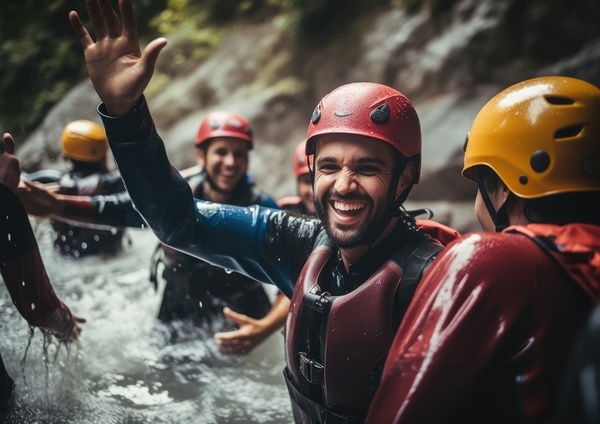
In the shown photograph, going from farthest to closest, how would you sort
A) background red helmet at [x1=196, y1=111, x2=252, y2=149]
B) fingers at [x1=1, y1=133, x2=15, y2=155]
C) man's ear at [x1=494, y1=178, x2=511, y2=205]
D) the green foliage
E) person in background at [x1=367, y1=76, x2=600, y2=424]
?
the green foliage → background red helmet at [x1=196, y1=111, x2=252, y2=149] → fingers at [x1=1, y1=133, x2=15, y2=155] → man's ear at [x1=494, y1=178, x2=511, y2=205] → person in background at [x1=367, y1=76, x2=600, y2=424]

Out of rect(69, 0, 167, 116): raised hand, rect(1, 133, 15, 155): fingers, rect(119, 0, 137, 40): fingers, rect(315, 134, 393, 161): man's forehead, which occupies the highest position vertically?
rect(119, 0, 137, 40): fingers

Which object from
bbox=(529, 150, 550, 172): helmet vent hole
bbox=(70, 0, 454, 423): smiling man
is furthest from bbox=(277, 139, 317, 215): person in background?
bbox=(529, 150, 550, 172): helmet vent hole

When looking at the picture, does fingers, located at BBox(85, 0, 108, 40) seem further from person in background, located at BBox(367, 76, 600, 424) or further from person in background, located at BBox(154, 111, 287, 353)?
person in background, located at BBox(154, 111, 287, 353)

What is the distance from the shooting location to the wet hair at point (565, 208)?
1.81 metres

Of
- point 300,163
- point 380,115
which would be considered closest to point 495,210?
point 380,115

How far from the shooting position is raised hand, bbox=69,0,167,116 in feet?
7.97

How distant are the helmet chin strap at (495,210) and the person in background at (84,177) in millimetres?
5767

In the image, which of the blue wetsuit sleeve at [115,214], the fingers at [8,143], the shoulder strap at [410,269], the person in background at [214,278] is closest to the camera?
the shoulder strap at [410,269]

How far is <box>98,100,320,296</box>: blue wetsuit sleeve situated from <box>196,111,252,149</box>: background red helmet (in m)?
2.35

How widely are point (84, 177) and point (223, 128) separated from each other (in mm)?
2982

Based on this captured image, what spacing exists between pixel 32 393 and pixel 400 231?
2733 mm

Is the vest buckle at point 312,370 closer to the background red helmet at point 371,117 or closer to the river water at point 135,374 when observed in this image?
the background red helmet at point 371,117

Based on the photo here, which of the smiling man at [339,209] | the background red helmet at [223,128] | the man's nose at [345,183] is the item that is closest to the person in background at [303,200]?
the background red helmet at [223,128]

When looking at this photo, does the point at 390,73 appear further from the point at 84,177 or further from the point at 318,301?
the point at 318,301
